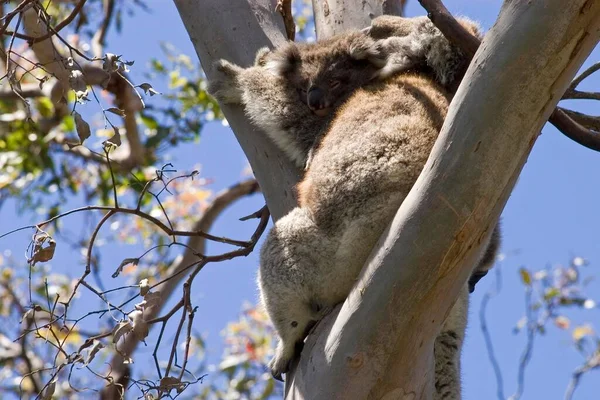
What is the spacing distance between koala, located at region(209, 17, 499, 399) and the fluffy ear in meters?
0.10

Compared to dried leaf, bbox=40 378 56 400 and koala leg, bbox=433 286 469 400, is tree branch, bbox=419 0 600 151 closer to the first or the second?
koala leg, bbox=433 286 469 400

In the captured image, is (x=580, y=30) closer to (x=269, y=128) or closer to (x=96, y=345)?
(x=269, y=128)

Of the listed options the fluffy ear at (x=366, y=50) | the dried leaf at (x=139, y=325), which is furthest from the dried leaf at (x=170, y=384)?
the fluffy ear at (x=366, y=50)

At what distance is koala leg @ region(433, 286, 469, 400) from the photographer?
3.06 metres

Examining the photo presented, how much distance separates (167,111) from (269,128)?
424 centimetres

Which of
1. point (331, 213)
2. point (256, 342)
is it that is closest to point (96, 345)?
point (331, 213)

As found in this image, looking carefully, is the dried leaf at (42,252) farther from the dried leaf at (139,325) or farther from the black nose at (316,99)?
the black nose at (316,99)

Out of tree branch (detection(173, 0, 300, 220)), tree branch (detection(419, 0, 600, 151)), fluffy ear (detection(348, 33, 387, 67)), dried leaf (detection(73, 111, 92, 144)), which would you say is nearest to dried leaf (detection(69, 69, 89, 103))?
dried leaf (detection(73, 111, 92, 144))

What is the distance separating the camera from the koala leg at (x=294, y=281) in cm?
293

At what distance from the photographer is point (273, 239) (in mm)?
3020

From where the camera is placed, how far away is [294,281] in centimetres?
293

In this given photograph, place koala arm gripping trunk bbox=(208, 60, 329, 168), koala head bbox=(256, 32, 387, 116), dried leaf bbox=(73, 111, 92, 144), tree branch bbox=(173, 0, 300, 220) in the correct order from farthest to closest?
koala head bbox=(256, 32, 387, 116)
tree branch bbox=(173, 0, 300, 220)
koala arm gripping trunk bbox=(208, 60, 329, 168)
dried leaf bbox=(73, 111, 92, 144)

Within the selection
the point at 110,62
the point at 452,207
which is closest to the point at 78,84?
the point at 110,62

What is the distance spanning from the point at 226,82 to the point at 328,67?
26.4 inches
